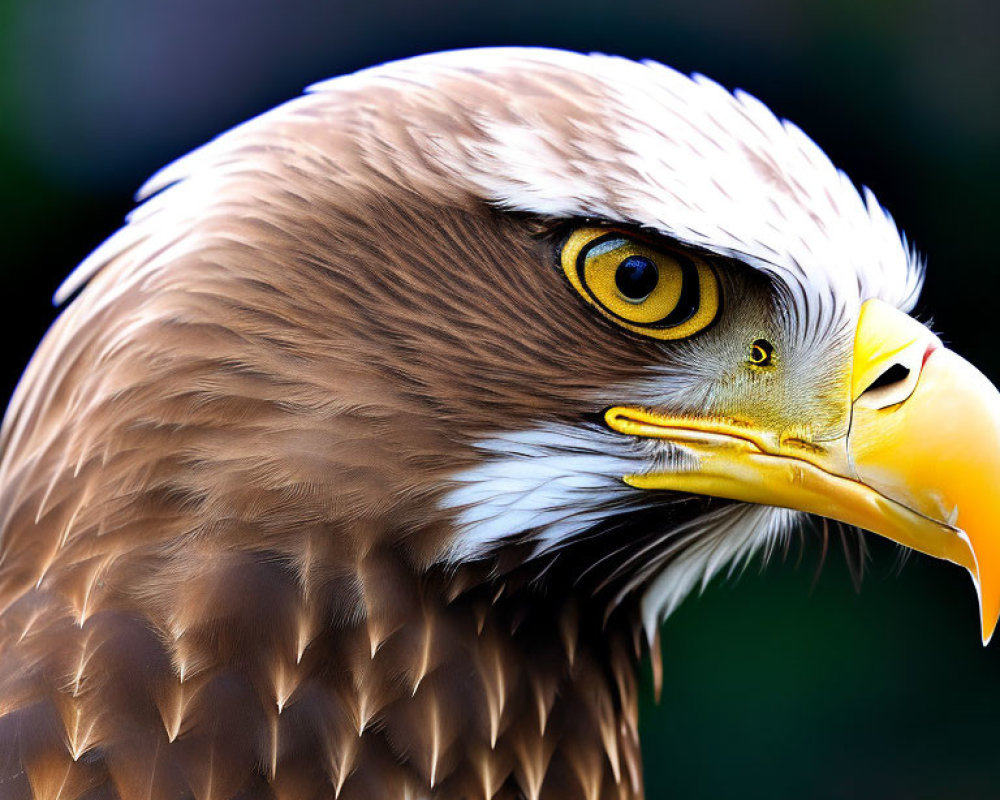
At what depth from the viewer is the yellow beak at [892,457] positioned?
1.03 metres

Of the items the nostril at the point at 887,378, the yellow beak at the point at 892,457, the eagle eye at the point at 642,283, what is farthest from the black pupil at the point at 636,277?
the nostril at the point at 887,378

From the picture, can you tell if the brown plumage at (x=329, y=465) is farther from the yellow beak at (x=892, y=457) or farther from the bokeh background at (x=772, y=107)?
the bokeh background at (x=772, y=107)

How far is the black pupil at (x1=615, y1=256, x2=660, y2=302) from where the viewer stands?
1093 millimetres

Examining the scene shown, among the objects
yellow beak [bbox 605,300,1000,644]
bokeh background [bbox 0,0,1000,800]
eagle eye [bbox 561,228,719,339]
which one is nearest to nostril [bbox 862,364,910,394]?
yellow beak [bbox 605,300,1000,644]

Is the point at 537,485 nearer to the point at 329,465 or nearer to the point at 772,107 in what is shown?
the point at 329,465

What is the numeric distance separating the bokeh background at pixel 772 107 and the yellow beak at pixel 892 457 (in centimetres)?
139

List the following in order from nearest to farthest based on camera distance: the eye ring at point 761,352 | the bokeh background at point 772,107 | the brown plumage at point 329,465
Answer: the brown plumage at point 329,465, the eye ring at point 761,352, the bokeh background at point 772,107

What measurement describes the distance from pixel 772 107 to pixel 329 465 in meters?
1.94

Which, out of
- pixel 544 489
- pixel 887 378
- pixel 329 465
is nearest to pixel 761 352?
pixel 887 378

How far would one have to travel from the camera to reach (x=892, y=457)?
1.05 meters

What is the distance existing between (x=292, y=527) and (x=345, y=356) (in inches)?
6.0

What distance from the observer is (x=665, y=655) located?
3.06 metres

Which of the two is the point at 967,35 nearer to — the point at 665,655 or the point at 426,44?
the point at 426,44

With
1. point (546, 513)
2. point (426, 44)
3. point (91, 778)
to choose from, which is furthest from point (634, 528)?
point (426, 44)
